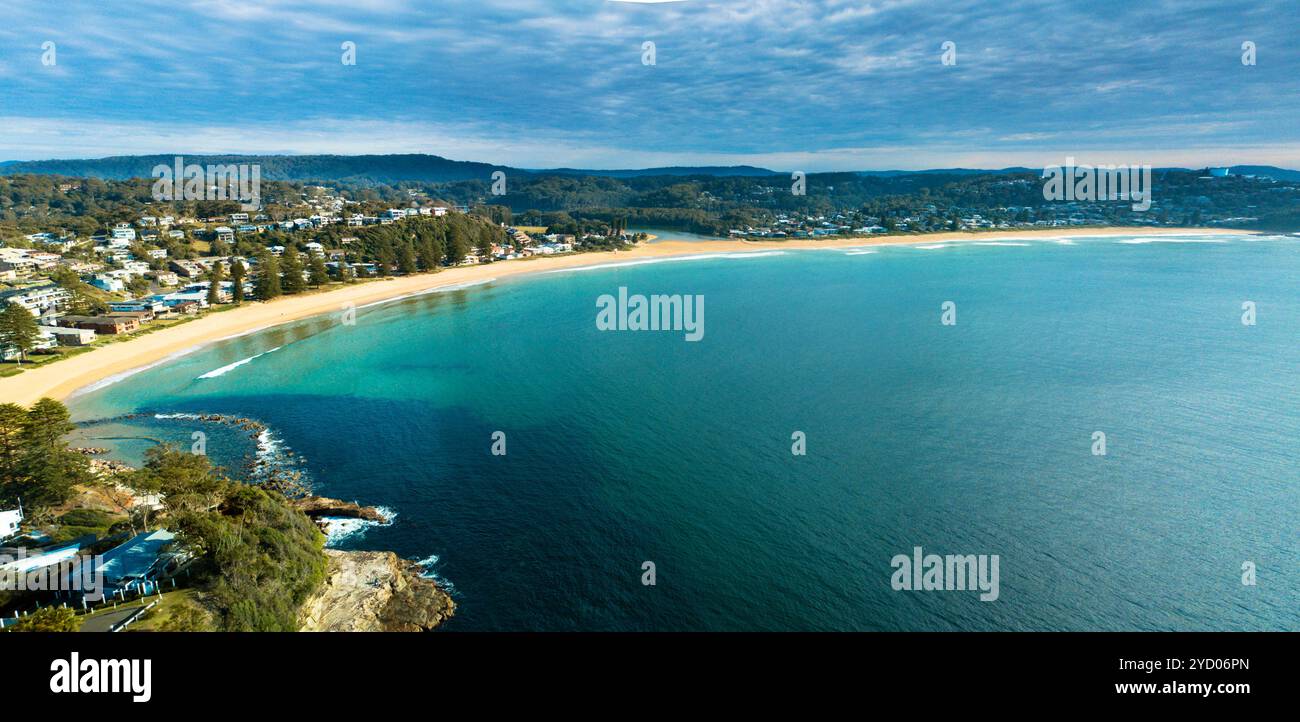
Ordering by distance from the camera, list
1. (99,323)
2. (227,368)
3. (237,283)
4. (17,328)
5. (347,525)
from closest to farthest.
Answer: (347,525) < (17,328) < (227,368) < (99,323) < (237,283)

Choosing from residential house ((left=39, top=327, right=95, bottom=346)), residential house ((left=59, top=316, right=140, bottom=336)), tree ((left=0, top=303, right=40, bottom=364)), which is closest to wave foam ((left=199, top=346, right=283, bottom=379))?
tree ((left=0, top=303, right=40, bottom=364))

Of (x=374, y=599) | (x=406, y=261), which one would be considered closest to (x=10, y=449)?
(x=374, y=599)

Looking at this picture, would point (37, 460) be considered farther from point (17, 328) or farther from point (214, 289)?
point (214, 289)

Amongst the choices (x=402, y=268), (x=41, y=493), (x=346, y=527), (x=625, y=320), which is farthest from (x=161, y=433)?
(x=402, y=268)

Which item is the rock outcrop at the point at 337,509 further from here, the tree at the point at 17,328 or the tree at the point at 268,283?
the tree at the point at 268,283

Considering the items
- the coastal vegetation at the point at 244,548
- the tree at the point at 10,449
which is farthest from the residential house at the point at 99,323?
the coastal vegetation at the point at 244,548

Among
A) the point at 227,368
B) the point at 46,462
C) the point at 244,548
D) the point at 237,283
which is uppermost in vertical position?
the point at 237,283
